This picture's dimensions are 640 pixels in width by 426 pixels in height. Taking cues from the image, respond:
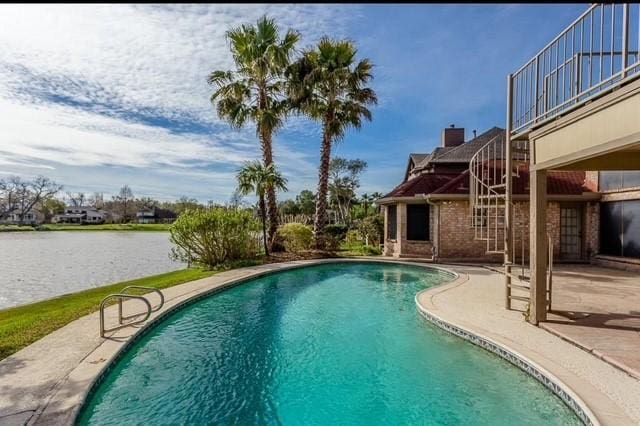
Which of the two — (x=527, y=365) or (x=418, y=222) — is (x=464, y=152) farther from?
(x=527, y=365)

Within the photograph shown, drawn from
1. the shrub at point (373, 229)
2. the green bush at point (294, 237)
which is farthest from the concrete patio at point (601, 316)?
the shrub at point (373, 229)

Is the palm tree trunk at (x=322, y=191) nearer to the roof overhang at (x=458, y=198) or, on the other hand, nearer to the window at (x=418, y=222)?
the roof overhang at (x=458, y=198)

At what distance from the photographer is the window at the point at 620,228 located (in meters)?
12.3

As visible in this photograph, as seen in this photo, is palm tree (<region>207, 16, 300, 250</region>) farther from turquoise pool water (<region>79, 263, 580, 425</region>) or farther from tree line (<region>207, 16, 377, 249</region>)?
turquoise pool water (<region>79, 263, 580, 425</region>)

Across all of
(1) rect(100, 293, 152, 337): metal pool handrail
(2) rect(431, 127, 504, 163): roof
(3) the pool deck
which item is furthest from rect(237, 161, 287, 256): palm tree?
(1) rect(100, 293, 152, 337): metal pool handrail

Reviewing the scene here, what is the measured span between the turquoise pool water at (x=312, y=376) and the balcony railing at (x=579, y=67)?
3976 millimetres

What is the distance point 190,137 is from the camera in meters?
25.1

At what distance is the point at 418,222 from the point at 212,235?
9.05 m

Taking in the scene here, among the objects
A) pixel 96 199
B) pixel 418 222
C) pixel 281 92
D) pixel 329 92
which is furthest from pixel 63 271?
pixel 96 199

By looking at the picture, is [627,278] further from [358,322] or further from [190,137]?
[190,137]

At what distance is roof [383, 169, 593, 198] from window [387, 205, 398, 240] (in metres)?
0.84

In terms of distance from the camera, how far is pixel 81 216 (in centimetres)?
8125

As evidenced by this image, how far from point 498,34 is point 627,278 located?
8190 millimetres

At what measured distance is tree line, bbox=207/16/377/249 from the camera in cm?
1582
